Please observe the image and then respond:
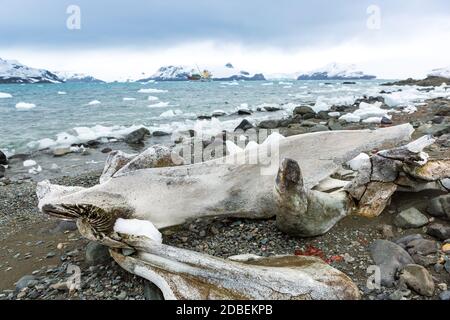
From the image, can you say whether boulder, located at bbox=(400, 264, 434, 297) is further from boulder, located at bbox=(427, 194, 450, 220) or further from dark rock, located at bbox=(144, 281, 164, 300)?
dark rock, located at bbox=(144, 281, 164, 300)

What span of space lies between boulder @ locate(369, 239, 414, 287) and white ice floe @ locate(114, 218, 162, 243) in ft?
5.74

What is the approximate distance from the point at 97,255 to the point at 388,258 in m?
2.43

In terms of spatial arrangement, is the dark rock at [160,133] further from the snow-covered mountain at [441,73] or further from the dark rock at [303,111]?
the snow-covered mountain at [441,73]

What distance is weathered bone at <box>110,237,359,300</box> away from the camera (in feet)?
8.13

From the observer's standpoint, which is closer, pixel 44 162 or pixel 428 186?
pixel 428 186

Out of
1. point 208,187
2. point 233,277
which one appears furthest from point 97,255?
point 233,277

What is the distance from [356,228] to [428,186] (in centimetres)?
87

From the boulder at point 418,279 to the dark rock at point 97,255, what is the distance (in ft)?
7.81

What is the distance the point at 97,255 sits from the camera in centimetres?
346

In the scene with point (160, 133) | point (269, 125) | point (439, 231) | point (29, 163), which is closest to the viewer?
point (439, 231)

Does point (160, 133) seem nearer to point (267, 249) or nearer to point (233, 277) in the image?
point (267, 249)

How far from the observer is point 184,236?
12.3 feet

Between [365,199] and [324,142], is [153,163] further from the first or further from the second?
[365,199]
